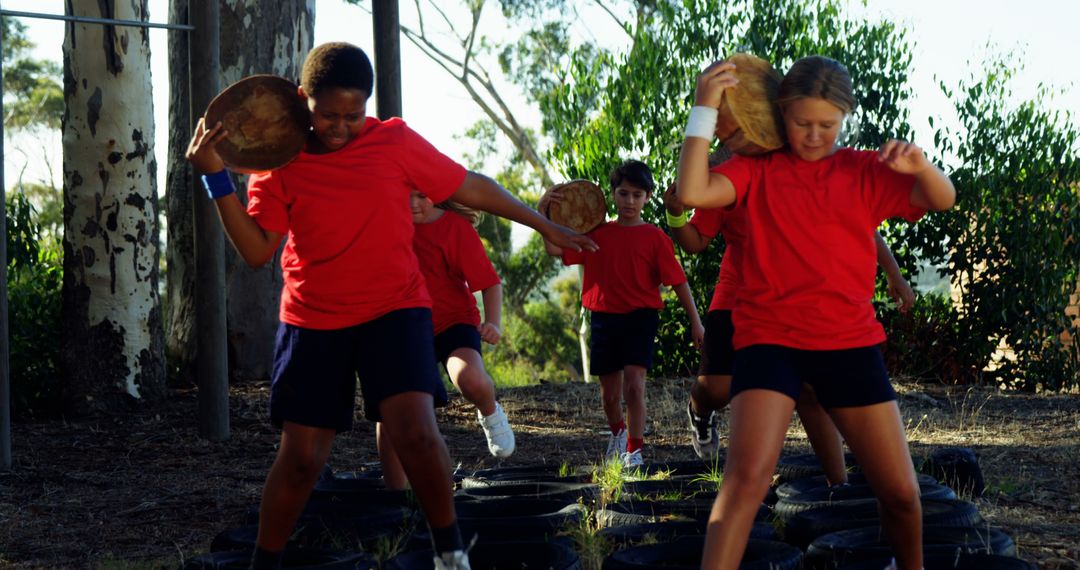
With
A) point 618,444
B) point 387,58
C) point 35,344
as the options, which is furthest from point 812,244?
point 35,344

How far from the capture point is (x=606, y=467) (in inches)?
261

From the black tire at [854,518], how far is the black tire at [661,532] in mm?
104

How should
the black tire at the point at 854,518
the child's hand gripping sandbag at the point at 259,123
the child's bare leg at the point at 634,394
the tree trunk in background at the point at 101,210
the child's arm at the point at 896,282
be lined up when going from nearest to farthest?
the child's hand gripping sandbag at the point at 259,123
the black tire at the point at 854,518
the child's arm at the point at 896,282
the child's bare leg at the point at 634,394
the tree trunk in background at the point at 101,210

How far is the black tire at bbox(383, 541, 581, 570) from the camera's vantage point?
169 inches

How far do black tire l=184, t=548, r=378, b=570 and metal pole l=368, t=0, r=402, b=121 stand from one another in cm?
430

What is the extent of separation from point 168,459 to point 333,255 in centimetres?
490

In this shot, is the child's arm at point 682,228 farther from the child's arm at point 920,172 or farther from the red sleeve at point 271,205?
the red sleeve at point 271,205

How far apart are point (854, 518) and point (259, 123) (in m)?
2.64

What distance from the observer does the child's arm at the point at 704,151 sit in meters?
3.68

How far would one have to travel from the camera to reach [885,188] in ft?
12.3

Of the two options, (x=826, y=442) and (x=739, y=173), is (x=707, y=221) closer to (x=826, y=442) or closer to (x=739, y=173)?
(x=826, y=442)

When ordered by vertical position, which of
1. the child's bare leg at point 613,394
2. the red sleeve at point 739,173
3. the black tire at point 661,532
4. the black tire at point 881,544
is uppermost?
the red sleeve at point 739,173

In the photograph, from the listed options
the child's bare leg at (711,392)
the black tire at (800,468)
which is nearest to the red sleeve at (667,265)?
the child's bare leg at (711,392)

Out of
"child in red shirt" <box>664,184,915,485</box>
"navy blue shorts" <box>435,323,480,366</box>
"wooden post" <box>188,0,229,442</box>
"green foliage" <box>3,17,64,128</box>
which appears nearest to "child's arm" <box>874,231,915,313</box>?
"child in red shirt" <box>664,184,915,485</box>
